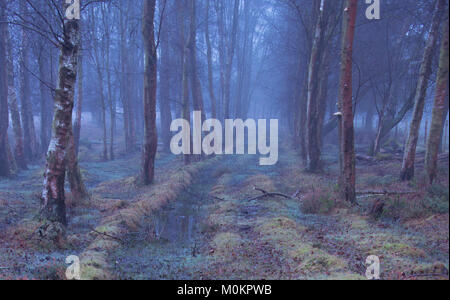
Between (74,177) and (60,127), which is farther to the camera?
(74,177)

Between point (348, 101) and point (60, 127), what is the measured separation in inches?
315

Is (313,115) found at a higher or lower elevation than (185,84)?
lower

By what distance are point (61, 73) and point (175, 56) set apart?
25.7 metres

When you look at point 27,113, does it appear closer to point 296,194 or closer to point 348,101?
point 296,194

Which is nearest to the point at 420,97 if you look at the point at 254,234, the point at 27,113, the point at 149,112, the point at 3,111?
the point at 254,234

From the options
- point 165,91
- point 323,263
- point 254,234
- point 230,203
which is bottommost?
point 254,234


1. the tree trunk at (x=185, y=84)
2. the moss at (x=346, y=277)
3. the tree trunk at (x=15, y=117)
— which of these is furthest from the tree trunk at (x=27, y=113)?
the moss at (x=346, y=277)

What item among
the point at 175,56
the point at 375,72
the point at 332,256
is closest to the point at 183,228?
the point at 332,256

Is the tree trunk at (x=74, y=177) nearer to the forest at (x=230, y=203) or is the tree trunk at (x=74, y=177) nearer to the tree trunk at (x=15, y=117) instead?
the forest at (x=230, y=203)

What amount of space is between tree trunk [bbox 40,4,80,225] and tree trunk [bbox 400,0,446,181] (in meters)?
11.3

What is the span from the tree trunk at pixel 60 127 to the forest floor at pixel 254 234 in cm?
62

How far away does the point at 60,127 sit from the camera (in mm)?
8836

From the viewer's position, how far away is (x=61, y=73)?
28.7 ft
